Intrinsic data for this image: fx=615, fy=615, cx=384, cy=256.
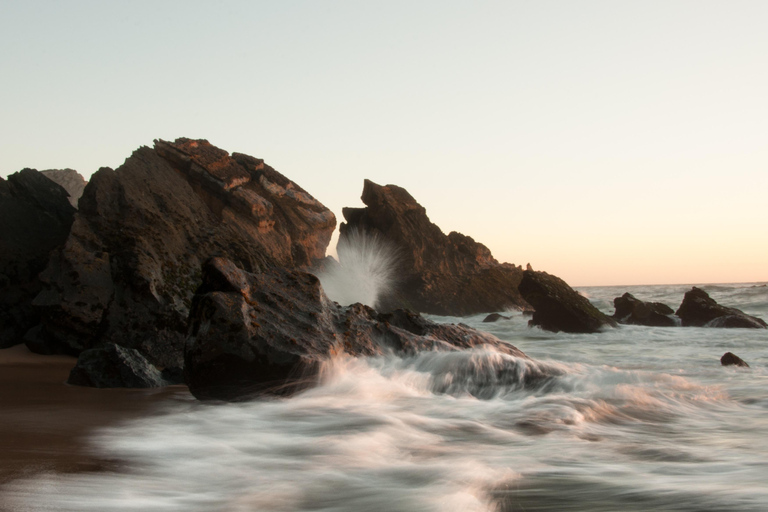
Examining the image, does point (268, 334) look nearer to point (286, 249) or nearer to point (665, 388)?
point (665, 388)

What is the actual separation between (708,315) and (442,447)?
1557cm

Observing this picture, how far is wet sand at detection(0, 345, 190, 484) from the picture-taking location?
3.04m

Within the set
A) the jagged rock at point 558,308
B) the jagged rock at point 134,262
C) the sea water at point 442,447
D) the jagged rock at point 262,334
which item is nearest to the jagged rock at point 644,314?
the jagged rock at point 558,308

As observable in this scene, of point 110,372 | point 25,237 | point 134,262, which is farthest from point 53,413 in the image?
point 25,237

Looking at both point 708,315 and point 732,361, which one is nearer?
point 732,361

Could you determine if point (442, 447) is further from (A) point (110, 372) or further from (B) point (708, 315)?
(B) point (708, 315)

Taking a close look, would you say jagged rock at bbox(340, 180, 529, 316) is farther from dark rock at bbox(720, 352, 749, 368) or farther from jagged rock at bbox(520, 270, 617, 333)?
dark rock at bbox(720, 352, 749, 368)

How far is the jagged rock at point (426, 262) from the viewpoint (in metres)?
30.6

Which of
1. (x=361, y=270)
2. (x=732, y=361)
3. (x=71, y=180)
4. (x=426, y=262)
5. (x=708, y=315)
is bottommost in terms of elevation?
(x=732, y=361)

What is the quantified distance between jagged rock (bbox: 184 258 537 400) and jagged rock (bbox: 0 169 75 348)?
3.63 m

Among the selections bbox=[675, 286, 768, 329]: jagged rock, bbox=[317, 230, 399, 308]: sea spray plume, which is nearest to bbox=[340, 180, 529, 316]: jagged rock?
bbox=[317, 230, 399, 308]: sea spray plume

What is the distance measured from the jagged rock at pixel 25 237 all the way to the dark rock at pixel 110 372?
7.92 ft

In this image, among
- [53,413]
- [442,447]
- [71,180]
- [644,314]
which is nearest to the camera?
[442,447]

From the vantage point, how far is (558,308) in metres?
15.4
